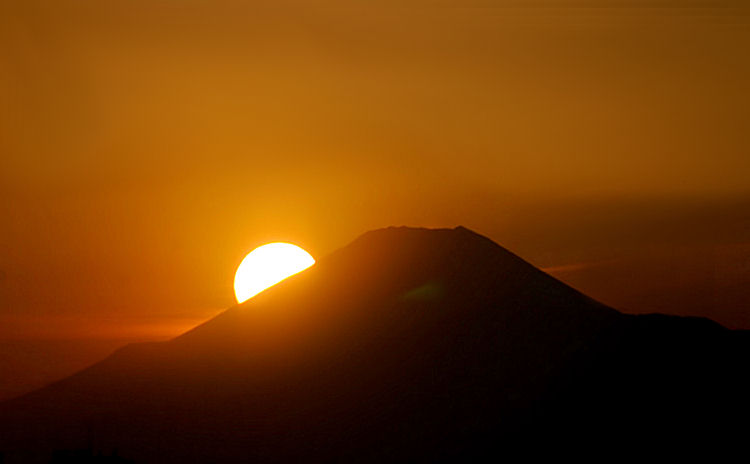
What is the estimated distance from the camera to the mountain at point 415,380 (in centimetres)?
1555

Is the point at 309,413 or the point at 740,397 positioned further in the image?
the point at 309,413

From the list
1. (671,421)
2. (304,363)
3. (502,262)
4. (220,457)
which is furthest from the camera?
(502,262)

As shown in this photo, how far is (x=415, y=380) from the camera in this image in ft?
59.7

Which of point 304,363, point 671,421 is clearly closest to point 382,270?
point 304,363

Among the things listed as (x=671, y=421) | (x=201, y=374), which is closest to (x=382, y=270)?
(x=201, y=374)

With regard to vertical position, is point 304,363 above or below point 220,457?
above

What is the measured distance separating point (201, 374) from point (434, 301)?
6.60 metres

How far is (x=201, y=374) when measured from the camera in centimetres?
2127

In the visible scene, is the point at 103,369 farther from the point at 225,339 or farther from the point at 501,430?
the point at 501,430

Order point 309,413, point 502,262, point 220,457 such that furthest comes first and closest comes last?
point 502,262 → point 309,413 → point 220,457

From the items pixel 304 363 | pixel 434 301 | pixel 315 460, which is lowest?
pixel 315 460

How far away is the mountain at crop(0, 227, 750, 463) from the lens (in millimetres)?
15555

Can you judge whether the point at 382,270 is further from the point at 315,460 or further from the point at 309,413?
the point at 315,460

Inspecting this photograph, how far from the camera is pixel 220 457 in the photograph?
16.5m
